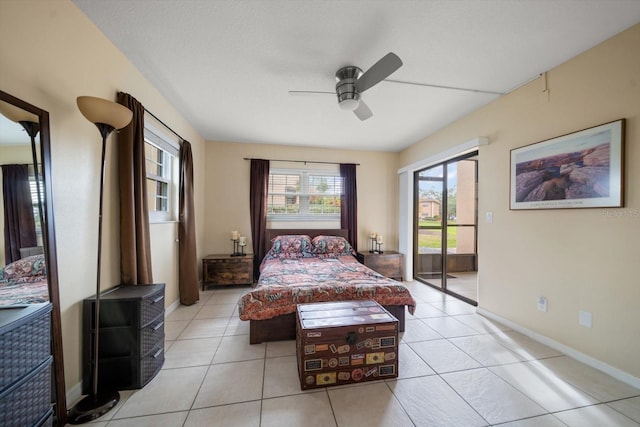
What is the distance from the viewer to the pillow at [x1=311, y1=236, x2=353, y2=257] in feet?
13.3

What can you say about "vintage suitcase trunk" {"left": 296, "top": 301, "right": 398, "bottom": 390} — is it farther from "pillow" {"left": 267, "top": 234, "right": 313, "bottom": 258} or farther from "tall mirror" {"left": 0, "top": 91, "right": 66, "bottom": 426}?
"pillow" {"left": 267, "top": 234, "right": 313, "bottom": 258}

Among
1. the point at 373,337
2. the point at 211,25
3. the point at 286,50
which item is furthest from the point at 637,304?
the point at 211,25

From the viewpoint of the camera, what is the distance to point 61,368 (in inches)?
53.5

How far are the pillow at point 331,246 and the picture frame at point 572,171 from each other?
2394mm

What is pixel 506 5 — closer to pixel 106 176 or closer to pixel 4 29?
pixel 4 29

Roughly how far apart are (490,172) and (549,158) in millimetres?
644

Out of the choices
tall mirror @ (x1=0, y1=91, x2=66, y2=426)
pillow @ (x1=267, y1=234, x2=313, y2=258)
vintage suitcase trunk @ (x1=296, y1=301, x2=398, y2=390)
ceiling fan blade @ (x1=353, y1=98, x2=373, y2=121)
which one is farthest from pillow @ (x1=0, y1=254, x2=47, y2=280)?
pillow @ (x1=267, y1=234, x2=313, y2=258)

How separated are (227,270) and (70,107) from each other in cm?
281

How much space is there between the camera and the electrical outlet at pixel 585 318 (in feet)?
6.29

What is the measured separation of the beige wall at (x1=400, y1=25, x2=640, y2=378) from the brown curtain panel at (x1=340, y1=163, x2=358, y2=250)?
2.13m

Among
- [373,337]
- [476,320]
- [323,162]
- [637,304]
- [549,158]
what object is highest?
[323,162]

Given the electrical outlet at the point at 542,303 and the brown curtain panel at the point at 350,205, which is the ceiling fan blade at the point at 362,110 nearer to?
the brown curtain panel at the point at 350,205

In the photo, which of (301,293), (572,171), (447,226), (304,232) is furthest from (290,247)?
(572,171)

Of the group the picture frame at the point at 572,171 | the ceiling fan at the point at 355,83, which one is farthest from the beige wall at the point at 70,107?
the picture frame at the point at 572,171
